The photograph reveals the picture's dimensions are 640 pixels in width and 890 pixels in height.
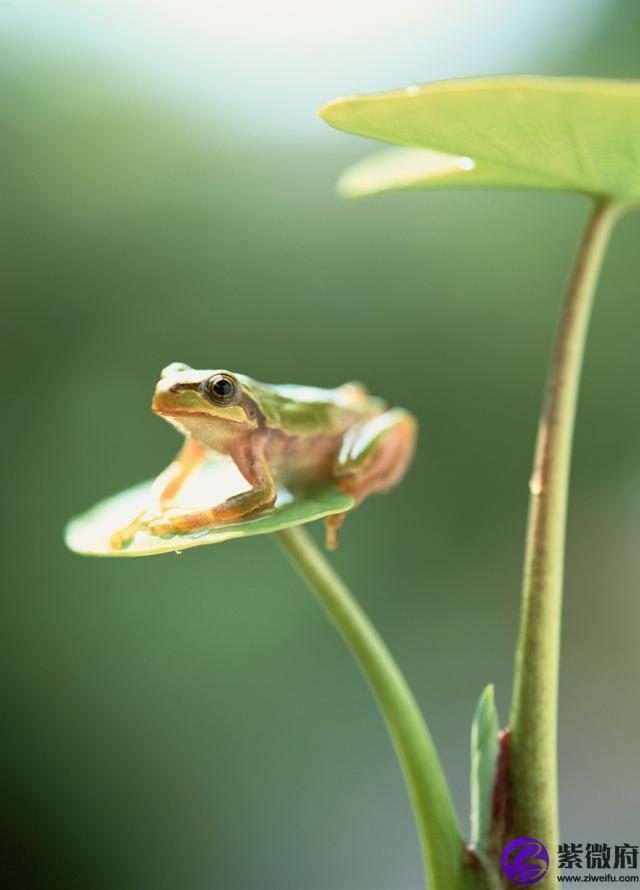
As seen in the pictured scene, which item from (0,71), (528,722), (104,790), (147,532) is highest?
(0,71)

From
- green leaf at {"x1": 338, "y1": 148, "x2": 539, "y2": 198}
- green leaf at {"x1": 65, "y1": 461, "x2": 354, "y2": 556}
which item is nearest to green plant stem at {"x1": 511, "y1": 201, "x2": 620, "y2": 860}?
green leaf at {"x1": 65, "y1": 461, "x2": 354, "y2": 556}

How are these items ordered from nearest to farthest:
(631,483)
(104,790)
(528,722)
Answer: (528,722)
(104,790)
(631,483)

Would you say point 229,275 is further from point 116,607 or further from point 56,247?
point 116,607

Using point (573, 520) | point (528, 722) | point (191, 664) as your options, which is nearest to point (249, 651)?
point (191, 664)

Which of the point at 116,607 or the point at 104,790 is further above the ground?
the point at 116,607

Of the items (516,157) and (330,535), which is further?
(330,535)

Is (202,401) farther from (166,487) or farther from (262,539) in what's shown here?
(262,539)

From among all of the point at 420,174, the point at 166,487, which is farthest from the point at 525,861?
the point at 420,174
